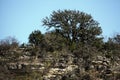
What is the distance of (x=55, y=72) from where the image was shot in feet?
98.4

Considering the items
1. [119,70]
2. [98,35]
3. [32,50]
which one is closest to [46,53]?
[32,50]

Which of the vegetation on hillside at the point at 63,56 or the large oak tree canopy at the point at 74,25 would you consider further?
the large oak tree canopy at the point at 74,25

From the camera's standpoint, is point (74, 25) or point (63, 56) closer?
point (63, 56)

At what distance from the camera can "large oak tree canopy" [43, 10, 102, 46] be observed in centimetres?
4150

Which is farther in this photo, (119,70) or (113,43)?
(113,43)

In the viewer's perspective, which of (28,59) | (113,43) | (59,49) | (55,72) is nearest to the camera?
(55,72)

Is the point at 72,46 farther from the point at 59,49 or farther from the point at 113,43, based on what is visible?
the point at 113,43

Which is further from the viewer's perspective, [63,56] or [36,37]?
[36,37]

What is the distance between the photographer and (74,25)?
141 feet

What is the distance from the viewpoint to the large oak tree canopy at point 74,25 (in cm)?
4150

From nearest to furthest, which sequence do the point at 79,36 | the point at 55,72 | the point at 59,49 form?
A: the point at 55,72, the point at 59,49, the point at 79,36

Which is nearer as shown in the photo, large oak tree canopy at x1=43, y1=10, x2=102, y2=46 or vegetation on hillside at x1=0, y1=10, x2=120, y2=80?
vegetation on hillside at x1=0, y1=10, x2=120, y2=80

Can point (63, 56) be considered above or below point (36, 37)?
below

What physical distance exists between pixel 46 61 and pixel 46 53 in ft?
5.46
